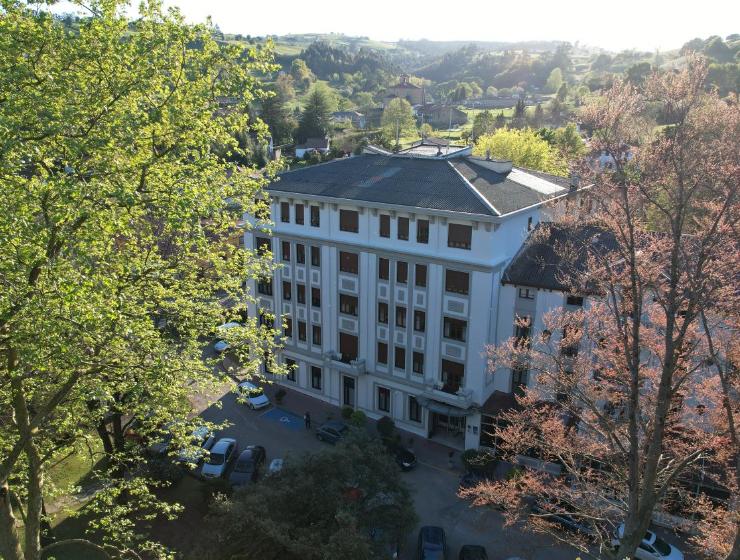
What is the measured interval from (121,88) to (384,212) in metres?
19.8

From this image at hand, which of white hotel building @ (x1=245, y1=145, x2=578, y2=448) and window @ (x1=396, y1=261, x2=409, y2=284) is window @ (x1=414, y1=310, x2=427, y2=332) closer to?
white hotel building @ (x1=245, y1=145, x2=578, y2=448)

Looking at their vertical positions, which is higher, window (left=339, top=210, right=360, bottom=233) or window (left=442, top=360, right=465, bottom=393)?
window (left=339, top=210, right=360, bottom=233)

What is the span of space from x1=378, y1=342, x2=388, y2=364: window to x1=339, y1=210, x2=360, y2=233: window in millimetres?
6773

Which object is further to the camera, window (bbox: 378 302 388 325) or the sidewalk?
window (bbox: 378 302 388 325)

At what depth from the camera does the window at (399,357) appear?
31.8m

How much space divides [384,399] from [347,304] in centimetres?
614

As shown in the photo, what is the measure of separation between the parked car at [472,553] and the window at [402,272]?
13.6 metres

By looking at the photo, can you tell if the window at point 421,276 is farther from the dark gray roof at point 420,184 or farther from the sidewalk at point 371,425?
the sidewalk at point 371,425

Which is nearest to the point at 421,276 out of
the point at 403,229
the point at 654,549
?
the point at 403,229

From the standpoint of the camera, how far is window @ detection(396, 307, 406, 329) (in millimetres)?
31234

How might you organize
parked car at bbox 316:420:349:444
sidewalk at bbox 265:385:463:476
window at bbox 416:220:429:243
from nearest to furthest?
window at bbox 416:220:429:243, sidewalk at bbox 265:385:463:476, parked car at bbox 316:420:349:444

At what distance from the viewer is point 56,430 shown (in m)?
14.1

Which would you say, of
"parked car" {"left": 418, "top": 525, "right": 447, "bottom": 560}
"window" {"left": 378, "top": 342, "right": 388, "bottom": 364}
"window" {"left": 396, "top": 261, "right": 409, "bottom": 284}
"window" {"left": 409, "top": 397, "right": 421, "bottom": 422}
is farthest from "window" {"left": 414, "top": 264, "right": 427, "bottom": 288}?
"parked car" {"left": 418, "top": 525, "right": 447, "bottom": 560}

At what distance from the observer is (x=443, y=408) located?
29891 mm
